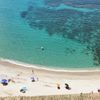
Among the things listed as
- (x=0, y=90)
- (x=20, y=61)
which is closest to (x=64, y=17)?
(x=20, y=61)

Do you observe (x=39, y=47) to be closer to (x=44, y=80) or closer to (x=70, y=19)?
(x=44, y=80)

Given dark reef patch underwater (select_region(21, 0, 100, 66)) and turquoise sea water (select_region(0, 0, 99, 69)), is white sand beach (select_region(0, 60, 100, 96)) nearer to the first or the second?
turquoise sea water (select_region(0, 0, 99, 69))

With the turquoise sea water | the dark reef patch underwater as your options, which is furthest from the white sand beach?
the dark reef patch underwater

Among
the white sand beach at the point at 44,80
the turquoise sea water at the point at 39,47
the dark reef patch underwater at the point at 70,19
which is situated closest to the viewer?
the white sand beach at the point at 44,80

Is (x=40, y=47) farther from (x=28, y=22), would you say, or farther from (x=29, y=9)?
(x=29, y=9)

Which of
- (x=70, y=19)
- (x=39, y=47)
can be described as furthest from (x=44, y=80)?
(x=70, y=19)

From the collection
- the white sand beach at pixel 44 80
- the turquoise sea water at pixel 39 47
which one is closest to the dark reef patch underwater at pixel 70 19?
the turquoise sea water at pixel 39 47

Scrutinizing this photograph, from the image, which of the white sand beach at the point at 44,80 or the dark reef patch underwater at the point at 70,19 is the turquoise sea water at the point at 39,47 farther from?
the white sand beach at the point at 44,80
